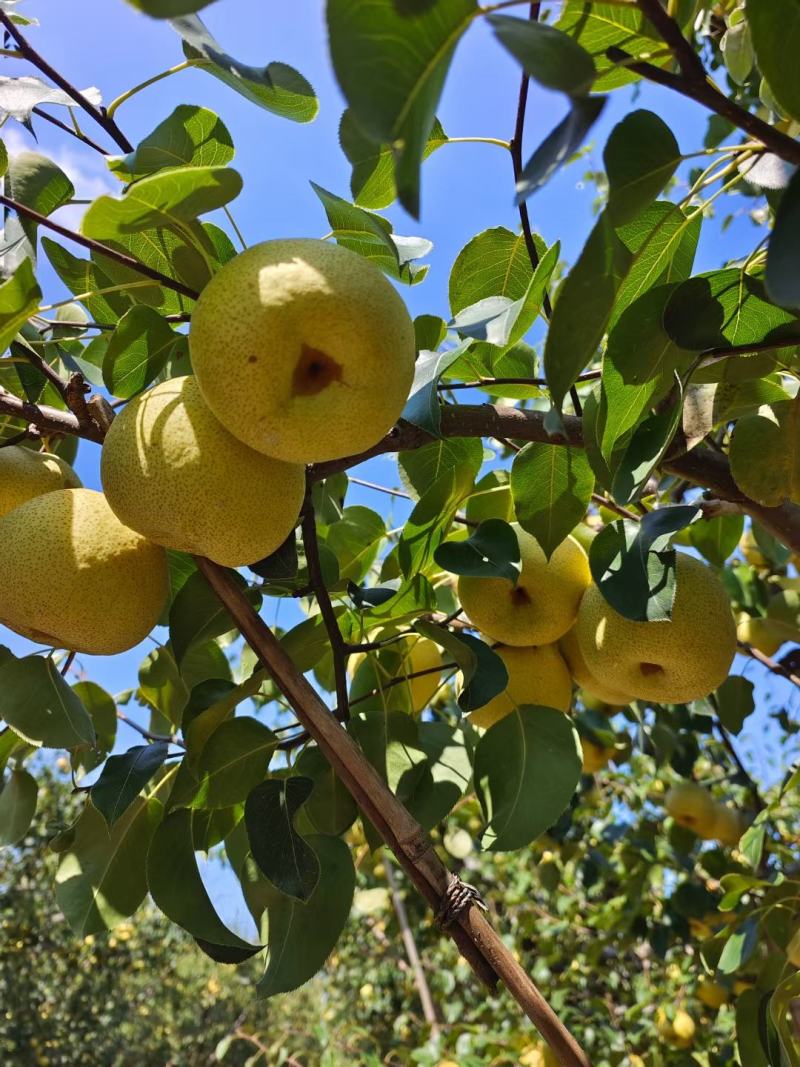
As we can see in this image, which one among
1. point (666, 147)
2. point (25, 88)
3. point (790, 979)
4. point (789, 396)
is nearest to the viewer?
point (666, 147)

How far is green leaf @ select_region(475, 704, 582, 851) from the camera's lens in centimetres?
119

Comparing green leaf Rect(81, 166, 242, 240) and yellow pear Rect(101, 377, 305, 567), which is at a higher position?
green leaf Rect(81, 166, 242, 240)

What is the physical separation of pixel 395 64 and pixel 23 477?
2.80 feet

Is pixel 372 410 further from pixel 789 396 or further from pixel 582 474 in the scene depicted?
pixel 789 396

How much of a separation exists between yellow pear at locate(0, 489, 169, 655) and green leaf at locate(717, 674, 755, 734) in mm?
1461

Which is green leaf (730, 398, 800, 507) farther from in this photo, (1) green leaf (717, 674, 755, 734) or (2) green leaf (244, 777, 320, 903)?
(1) green leaf (717, 674, 755, 734)

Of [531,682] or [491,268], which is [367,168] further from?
[531,682]

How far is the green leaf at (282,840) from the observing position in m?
1.05

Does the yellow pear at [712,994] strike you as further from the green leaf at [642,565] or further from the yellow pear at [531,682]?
the green leaf at [642,565]

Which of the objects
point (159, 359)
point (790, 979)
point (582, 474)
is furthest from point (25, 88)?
point (790, 979)

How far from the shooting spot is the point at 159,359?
3.92ft

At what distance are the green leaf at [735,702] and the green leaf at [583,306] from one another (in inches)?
59.7

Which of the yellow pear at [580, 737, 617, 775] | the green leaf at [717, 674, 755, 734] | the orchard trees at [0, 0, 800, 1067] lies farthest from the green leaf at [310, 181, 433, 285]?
the yellow pear at [580, 737, 617, 775]

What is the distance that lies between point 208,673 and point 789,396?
100cm
